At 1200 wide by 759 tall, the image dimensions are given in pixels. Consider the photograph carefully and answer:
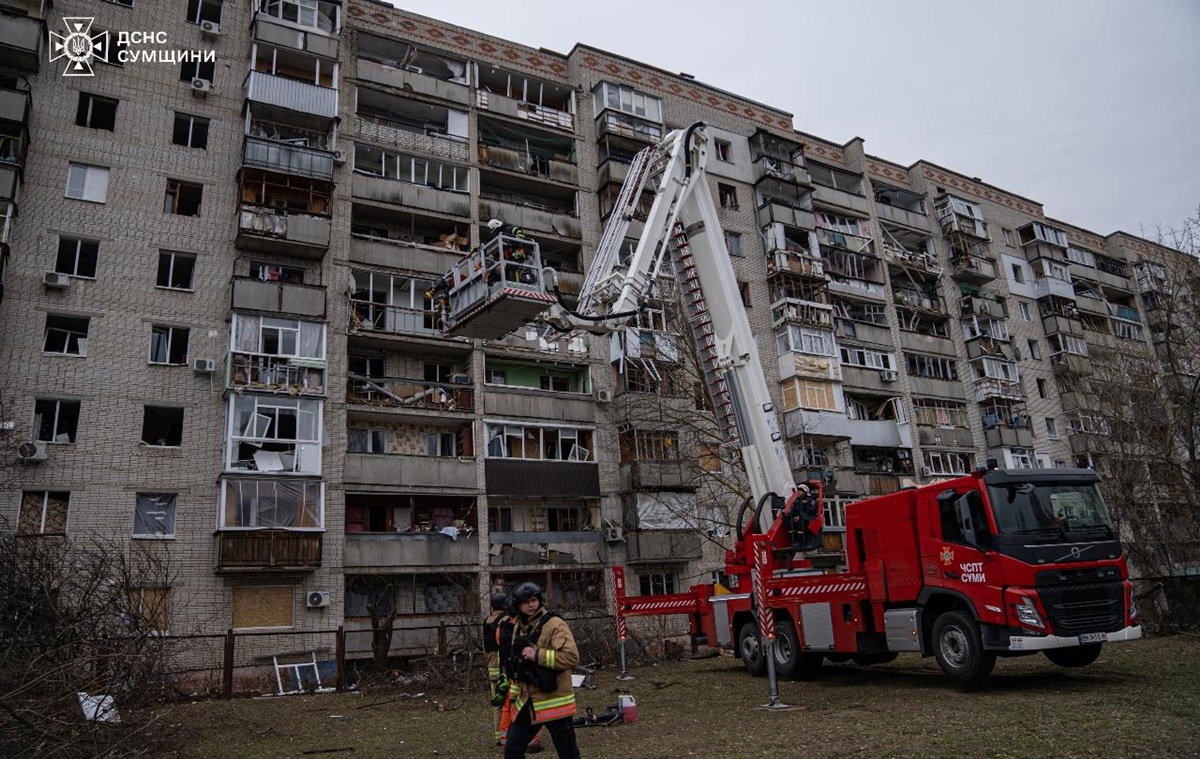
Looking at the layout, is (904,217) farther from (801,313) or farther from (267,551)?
(267,551)

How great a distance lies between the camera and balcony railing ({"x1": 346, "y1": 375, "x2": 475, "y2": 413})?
29.0 meters

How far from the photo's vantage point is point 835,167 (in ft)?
147

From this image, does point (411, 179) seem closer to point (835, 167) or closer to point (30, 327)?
point (30, 327)

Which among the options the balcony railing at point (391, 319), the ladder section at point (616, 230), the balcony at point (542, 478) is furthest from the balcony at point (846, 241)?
the ladder section at point (616, 230)

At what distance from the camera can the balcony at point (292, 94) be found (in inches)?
1153

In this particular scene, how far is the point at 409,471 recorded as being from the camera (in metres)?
28.1

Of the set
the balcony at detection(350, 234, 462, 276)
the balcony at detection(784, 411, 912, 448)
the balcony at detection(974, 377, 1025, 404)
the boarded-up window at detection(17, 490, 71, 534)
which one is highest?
the balcony at detection(350, 234, 462, 276)

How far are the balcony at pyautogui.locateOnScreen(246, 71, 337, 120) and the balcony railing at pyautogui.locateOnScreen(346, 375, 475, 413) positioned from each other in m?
9.67

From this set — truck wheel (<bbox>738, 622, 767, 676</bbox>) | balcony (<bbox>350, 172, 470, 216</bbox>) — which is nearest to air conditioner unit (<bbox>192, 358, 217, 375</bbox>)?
balcony (<bbox>350, 172, 470, 216</bbox>)

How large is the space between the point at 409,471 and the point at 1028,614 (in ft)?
65.3

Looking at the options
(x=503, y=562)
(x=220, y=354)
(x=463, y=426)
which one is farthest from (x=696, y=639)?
(x=220, y=354)

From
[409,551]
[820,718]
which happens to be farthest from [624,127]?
[820,718]

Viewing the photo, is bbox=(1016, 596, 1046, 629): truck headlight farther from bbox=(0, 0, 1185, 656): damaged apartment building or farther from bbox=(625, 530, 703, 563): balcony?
bbox=(625, 530, 703, 563): balcony

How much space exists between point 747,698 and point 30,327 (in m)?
22.5
